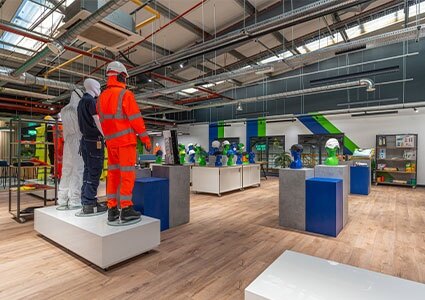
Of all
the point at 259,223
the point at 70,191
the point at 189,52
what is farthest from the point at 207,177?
the point at 70,191

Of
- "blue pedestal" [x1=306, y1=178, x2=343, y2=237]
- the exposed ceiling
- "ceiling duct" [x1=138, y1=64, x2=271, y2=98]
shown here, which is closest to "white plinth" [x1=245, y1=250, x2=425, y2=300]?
"blue pedestal" [x1=306, y1=178, x2=343, y2=237]

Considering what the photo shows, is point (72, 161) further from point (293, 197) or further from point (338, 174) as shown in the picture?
point (338, 174)

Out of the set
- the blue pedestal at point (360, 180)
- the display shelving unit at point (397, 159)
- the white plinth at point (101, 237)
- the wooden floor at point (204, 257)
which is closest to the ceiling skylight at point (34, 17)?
the white plinth at point (101, 237)

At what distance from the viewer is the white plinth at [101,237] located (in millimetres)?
2260

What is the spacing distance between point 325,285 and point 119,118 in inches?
85.9

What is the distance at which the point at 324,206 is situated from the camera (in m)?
3.44

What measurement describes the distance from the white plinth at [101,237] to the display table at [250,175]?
5.05m

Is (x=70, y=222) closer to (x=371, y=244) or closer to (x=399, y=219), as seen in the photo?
(x=371, y=244)

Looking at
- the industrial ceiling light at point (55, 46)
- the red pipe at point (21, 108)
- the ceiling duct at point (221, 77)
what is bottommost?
the red pipe at point (21, 108)

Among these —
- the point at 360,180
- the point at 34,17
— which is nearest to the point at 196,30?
the point at 34,17

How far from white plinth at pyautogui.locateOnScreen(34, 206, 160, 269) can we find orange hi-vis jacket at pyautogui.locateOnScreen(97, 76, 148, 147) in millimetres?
884

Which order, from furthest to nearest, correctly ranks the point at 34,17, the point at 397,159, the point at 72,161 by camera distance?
the point at 397,159 → the point at 34,17 → the point at 72,161

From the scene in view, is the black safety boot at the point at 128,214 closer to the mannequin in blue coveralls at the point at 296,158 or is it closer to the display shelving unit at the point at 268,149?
the mannequin in blue coveralls at the point at 296,158

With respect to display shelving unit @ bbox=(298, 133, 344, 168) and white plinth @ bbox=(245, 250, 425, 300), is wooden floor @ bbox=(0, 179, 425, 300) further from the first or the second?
display shelving unit @ bbox=(298, 133, 344, 168)
